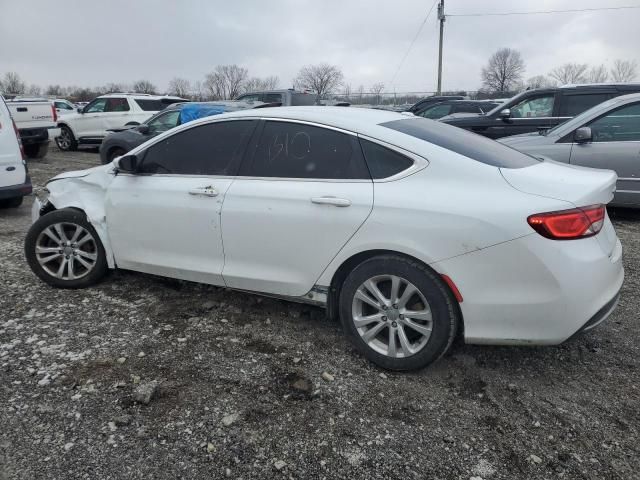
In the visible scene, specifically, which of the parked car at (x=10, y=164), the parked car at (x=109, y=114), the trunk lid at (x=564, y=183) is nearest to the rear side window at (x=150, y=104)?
the parked car at (x=109, y=114)

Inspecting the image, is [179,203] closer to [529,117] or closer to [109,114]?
[529,117]

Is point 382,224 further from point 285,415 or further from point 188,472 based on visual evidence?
point 188,472

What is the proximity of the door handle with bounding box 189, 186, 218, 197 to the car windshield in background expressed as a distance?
12638 millimetres

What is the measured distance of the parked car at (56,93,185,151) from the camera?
1492 centimetres

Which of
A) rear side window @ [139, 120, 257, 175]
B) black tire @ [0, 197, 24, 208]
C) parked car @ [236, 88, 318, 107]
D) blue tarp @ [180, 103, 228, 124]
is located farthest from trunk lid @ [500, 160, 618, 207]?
parked car @ [236, 88, 318, 107]

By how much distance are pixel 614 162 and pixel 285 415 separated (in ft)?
18.4

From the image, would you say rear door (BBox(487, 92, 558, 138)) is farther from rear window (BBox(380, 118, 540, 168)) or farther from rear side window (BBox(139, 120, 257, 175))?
rear side window (BBox(139, 120, 257, 175))

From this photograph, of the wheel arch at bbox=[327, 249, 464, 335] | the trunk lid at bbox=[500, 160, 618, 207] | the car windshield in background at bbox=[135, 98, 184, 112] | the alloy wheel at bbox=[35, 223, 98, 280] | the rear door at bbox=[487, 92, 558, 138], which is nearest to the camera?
the trunk lid at bbox=[500, 160, 618, 207]

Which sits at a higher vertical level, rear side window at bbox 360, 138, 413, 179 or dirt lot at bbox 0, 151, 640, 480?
rear side window at bbox 360, 138, 413, 179

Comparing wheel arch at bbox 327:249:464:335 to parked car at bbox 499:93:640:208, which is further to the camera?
parked car at bbox 499:93:640:208

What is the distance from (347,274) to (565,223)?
1.24 m

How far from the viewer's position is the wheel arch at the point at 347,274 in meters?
2.82

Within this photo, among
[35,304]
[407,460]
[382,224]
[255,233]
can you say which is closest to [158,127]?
[35,304]

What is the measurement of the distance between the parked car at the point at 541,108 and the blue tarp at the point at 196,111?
456 cm
